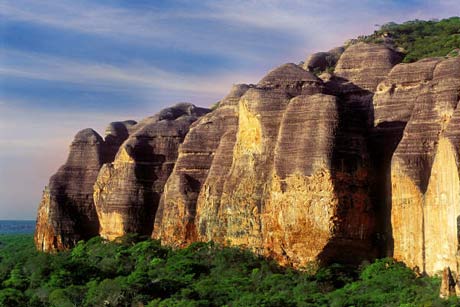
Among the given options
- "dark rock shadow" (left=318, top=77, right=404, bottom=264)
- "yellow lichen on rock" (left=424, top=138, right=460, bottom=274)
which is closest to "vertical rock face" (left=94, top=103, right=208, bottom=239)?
"dark rock shadow" (left=318, top=77, right=404, bottom=264)

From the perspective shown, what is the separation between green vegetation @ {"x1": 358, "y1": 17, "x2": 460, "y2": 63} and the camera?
39562mm

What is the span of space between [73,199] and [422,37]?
22.4m

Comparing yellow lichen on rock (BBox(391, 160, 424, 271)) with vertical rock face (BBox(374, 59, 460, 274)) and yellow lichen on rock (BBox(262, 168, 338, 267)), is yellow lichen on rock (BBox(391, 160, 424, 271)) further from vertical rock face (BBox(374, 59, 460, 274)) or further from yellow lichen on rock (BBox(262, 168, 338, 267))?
yellow lichen on rock (BBox(262, 168, 338, 267))

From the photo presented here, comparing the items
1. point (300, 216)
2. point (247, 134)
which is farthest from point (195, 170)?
point (300, 216)

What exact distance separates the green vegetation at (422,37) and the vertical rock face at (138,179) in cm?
1235

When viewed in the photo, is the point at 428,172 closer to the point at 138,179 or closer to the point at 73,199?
the point at 138,179

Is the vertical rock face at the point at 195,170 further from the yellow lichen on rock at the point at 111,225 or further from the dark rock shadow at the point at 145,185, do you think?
the yellow lichen on rock at the point at 111,225

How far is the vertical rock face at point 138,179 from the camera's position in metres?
41.3

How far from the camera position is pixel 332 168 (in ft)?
91.5

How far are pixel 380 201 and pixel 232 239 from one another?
20.4 ft

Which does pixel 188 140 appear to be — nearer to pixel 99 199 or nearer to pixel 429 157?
pixel 99 199

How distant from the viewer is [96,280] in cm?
3266

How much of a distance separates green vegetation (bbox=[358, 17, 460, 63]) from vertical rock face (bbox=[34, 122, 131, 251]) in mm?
17589

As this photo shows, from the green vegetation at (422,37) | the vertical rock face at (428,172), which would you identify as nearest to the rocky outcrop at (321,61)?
the green vegetation at (422,37)
